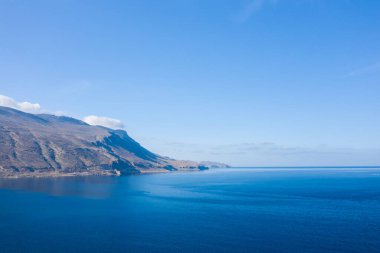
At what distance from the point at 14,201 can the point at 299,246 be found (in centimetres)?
13575

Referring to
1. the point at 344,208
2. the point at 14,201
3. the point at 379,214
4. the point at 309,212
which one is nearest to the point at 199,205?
the point at 309,212

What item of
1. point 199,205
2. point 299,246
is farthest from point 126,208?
point 299,246

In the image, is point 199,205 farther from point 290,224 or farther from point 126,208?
point 290,224

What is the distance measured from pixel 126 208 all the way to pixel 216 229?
187ft

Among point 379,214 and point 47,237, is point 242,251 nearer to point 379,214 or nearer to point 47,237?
point 47,237

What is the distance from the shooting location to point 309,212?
12925cm

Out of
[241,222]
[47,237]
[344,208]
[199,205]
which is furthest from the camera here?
[199,205]

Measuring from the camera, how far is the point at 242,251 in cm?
7850

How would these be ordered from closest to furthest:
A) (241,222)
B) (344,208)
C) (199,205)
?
(241,222) → (344,208) → (199,205)

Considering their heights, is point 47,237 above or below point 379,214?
below

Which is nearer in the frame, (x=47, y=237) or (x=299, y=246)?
(x=299, y=246)

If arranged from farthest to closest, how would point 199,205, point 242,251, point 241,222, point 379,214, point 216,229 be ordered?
point 199,205, point 379,214, point 241,222, point 216,229, point 242,251

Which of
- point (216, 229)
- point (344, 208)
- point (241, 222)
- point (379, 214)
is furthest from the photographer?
point (344, 208)

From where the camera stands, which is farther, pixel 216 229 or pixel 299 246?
pixel 216 229
